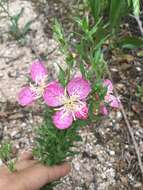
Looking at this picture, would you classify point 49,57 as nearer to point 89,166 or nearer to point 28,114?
point 28,114

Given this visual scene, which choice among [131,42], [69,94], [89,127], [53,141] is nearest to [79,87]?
[69,94]

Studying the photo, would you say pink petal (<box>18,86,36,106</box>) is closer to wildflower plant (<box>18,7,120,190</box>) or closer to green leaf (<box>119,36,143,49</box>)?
wildflower plant (<box>18,7,120,190</box>)

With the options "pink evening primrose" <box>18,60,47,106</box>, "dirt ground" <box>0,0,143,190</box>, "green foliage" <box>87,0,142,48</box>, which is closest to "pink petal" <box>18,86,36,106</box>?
"pink evening primrose" <box>18,60,47,106</box>

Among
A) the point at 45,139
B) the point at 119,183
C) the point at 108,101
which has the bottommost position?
the point at 119,183

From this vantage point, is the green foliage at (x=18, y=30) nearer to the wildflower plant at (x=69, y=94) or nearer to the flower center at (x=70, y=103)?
the wildflower plant at (x=69, y=94)

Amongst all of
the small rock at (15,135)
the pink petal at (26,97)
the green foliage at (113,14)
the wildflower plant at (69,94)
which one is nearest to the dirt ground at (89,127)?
the small rock at (15,135)

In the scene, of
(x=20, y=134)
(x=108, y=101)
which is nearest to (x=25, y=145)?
(x=20, y=134)
